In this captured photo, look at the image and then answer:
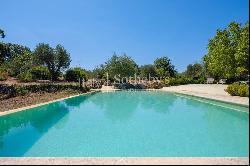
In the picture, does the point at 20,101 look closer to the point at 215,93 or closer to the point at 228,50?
the point at 215,93

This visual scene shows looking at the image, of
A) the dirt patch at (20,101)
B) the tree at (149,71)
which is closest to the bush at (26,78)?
the dirt patch at (20,101)

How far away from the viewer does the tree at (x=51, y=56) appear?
5150cm

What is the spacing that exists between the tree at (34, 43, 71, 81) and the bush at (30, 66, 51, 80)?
730 millimetres

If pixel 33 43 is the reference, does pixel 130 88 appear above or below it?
below

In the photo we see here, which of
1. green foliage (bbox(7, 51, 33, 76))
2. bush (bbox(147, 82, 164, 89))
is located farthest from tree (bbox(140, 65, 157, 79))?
bush (bbox(147, 82, 164, 89))

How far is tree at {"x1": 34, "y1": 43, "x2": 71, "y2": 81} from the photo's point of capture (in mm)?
51500

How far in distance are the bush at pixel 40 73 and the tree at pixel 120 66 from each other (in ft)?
32.4

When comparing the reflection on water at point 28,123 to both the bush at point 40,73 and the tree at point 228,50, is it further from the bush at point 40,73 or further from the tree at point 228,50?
the bush at point 40,73

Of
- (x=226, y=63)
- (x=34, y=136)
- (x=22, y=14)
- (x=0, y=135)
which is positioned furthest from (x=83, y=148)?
(x=226, y=63)

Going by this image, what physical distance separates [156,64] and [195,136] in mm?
58846

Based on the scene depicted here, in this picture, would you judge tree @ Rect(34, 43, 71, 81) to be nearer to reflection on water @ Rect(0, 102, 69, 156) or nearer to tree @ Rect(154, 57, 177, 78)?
tree @ Rect(154, 57, 177, 78)

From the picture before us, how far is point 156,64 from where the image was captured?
68875mm

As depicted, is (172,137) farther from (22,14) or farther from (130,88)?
(130,88)

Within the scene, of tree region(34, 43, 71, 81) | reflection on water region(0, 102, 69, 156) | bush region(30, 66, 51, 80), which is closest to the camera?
reflection on water region(0, 102, 69, 156)
